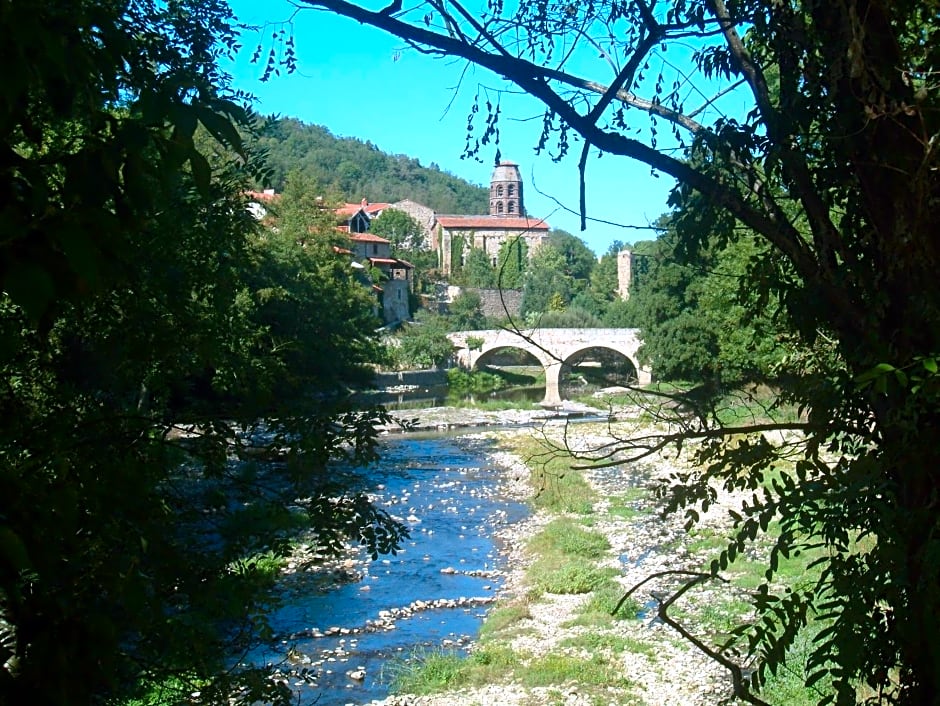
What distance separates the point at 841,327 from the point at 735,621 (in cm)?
688

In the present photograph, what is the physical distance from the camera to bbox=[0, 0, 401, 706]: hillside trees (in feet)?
4.06

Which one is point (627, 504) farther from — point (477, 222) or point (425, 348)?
point (477, 222)

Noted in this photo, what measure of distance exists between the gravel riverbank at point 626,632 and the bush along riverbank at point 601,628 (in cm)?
1

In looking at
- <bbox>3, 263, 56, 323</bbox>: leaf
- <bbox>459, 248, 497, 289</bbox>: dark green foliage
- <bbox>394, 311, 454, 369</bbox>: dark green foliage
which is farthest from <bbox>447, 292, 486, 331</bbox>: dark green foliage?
<bbox>3, 263, 56, 323</bbox>: leaf

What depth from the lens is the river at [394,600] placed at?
8.17 m

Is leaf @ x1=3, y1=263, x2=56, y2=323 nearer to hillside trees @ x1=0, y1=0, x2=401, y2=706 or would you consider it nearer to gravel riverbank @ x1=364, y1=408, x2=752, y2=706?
hillside trees @ x1=0, y1=0, x2=401, y2=706

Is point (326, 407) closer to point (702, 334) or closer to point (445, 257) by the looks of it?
point (702, 334)

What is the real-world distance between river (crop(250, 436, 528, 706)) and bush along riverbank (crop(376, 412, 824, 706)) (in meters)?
0.29

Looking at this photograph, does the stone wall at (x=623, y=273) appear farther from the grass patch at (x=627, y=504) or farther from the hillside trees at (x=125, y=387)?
the hillside trees at (x=125, y=387)

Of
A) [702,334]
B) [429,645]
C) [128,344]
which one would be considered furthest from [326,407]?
[702,334]

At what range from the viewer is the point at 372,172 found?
113375 millimetres

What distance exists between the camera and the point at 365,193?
100188 mm

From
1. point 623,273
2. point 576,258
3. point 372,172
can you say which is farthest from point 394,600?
point 372,172

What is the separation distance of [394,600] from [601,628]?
2453mm
